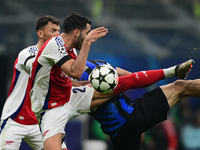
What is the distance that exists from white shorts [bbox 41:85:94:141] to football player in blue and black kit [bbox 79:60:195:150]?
0.27 m

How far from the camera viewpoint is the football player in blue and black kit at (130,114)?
581 centimetres

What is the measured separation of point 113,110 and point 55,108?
870mm

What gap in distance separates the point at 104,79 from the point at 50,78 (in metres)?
0.87

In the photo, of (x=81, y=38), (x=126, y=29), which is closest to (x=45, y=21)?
(x=81, y=38)

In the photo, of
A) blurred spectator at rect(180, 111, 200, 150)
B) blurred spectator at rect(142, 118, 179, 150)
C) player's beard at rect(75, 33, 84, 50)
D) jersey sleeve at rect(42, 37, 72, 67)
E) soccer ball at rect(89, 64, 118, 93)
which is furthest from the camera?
blurred spectator at rect(180, 111, 200, 150)

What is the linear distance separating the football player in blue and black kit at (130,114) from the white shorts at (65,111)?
10.5 inches

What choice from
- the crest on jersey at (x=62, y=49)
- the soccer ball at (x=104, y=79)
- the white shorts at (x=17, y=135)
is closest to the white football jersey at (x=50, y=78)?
the crest on jersey at (x=62, y=49)

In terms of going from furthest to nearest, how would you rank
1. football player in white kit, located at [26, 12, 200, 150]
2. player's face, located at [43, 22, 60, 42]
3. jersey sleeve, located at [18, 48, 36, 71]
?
player's face, located at [43, 22, 60, 42] → jersey sleeve, located at [18, 48, 36, 71] → football player in white kit, located at [26, 12, 200, 150]

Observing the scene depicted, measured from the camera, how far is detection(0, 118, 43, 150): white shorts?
6.45 m

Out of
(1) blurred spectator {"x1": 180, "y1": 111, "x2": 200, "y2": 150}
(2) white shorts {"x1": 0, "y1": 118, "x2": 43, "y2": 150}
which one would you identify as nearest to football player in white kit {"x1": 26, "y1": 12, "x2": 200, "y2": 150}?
(2) white shorts {"x1": 0, "y1": 118, "x2": 43, "y2": 150}

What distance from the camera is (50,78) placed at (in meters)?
5.67

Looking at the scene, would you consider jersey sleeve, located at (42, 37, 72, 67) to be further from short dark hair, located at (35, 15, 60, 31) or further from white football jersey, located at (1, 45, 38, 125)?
short dark hair, located at (35, 15, 60, 31)

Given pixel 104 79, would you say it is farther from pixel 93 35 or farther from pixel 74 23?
pixel 74 23

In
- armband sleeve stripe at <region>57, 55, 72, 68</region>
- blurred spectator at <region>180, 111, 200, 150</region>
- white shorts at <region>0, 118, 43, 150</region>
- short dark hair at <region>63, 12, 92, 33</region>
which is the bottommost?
blurred spectator at <region>180, 111, 200, 150</region>
